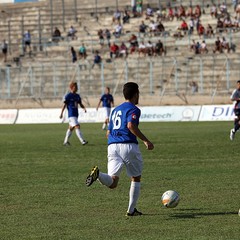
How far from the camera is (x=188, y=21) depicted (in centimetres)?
Result: 6284

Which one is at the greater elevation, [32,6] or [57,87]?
[32,6]

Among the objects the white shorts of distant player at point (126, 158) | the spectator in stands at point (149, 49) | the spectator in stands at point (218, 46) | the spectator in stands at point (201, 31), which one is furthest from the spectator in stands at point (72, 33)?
the white shorts of distant player at point (126, 158)

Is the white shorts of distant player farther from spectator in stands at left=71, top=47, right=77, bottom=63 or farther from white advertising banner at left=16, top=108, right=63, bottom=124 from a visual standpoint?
spectator in stands at left=71, top=47, right=77, bottom=63

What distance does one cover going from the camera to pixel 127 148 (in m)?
13.2

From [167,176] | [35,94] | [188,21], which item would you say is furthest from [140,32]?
[167,176]

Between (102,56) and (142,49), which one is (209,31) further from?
(102,56)

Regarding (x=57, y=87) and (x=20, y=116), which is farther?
(x=57, y=87)

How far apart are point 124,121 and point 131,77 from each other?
154 ft

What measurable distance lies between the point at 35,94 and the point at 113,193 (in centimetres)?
4650

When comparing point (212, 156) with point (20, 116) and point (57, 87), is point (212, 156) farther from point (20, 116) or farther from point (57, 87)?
point (57, 87)

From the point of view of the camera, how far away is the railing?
56.5 meters

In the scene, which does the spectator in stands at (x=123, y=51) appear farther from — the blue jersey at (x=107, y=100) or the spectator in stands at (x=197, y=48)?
the blue jersey at (x=107, y=100)

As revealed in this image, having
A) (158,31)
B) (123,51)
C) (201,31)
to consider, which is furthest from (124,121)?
(158,31)

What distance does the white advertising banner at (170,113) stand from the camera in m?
49.8
